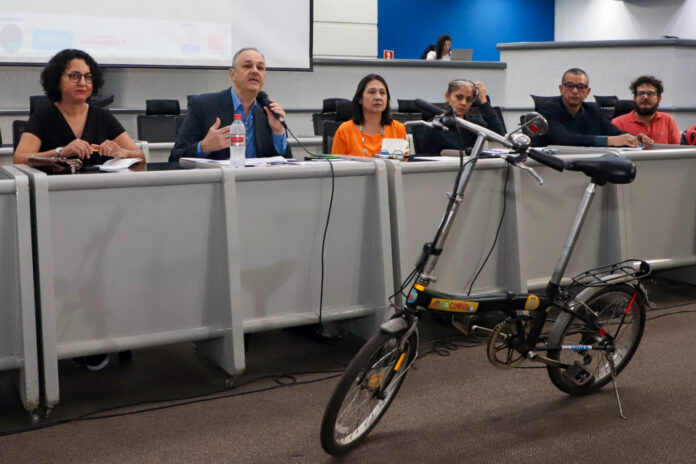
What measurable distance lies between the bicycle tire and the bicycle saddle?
1.38 ft

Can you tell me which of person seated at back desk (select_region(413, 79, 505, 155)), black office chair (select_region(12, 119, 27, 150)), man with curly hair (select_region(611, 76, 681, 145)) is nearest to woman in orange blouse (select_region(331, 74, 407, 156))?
person seated at back desk (select_region(413, 79, 505, 155))

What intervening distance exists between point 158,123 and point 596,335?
4.49 meters

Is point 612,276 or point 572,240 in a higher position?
point 572,240

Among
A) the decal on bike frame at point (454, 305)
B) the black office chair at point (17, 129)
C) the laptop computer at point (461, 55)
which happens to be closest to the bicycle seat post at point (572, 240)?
the decal on bike frame at point (454, 305)

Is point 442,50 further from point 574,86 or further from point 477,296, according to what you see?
point 477,296

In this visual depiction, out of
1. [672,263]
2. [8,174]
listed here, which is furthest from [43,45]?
[672,263]

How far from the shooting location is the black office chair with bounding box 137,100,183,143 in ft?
20.3

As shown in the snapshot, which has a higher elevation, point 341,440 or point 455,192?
point 455,192

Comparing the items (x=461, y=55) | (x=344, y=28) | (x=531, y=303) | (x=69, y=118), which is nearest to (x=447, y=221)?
(x=531, y=303)

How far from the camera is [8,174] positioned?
2537 millimetres

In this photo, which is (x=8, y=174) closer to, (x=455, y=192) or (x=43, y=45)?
(x=455, y=192)

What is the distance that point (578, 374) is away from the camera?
8.62 feet

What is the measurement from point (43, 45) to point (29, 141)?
12.4 ft

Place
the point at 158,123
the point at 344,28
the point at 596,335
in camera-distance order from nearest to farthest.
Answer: the point at 596,335 < the point at 158,123 < the point at 344,28
